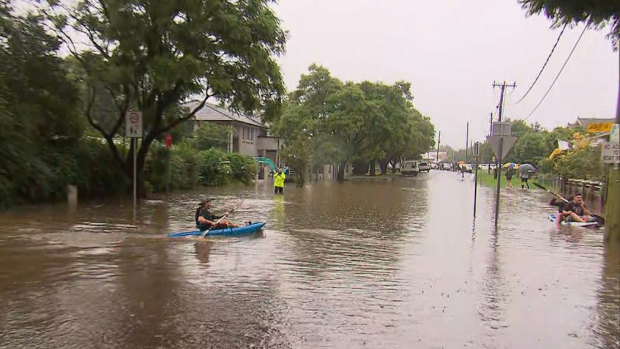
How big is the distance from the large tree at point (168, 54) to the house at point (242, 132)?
25.3m

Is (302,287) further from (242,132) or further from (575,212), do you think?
(242,132)

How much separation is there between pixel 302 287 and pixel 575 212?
12600mm

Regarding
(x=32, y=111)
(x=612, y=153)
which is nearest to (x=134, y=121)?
(x=32, y=111)

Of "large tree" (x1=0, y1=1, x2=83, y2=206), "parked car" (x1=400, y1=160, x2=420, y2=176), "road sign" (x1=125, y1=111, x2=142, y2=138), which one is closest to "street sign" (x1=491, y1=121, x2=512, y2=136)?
"road sign" (x1=125, y1=111, x2=142, y2=138)

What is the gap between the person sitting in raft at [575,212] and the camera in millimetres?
17016

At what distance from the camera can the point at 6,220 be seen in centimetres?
1434

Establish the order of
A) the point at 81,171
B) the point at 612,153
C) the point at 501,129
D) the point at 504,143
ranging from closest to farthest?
1. the point at 612,153
2. the point at 504,143
3. the point at 501,129
4. the point at 81,171

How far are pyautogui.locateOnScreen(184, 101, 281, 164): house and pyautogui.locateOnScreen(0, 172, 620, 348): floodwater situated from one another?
36019 mm

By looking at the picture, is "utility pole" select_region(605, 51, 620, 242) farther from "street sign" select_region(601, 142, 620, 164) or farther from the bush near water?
the bush near water

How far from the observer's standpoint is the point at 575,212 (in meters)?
17.4

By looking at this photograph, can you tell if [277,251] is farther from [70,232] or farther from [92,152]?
[92,152]

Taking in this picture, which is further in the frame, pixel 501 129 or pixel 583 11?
pixel 501 129

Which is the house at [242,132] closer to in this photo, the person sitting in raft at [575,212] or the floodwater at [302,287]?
the person sitting in raft at [575,212]

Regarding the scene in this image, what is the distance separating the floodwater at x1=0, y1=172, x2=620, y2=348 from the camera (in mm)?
5770
